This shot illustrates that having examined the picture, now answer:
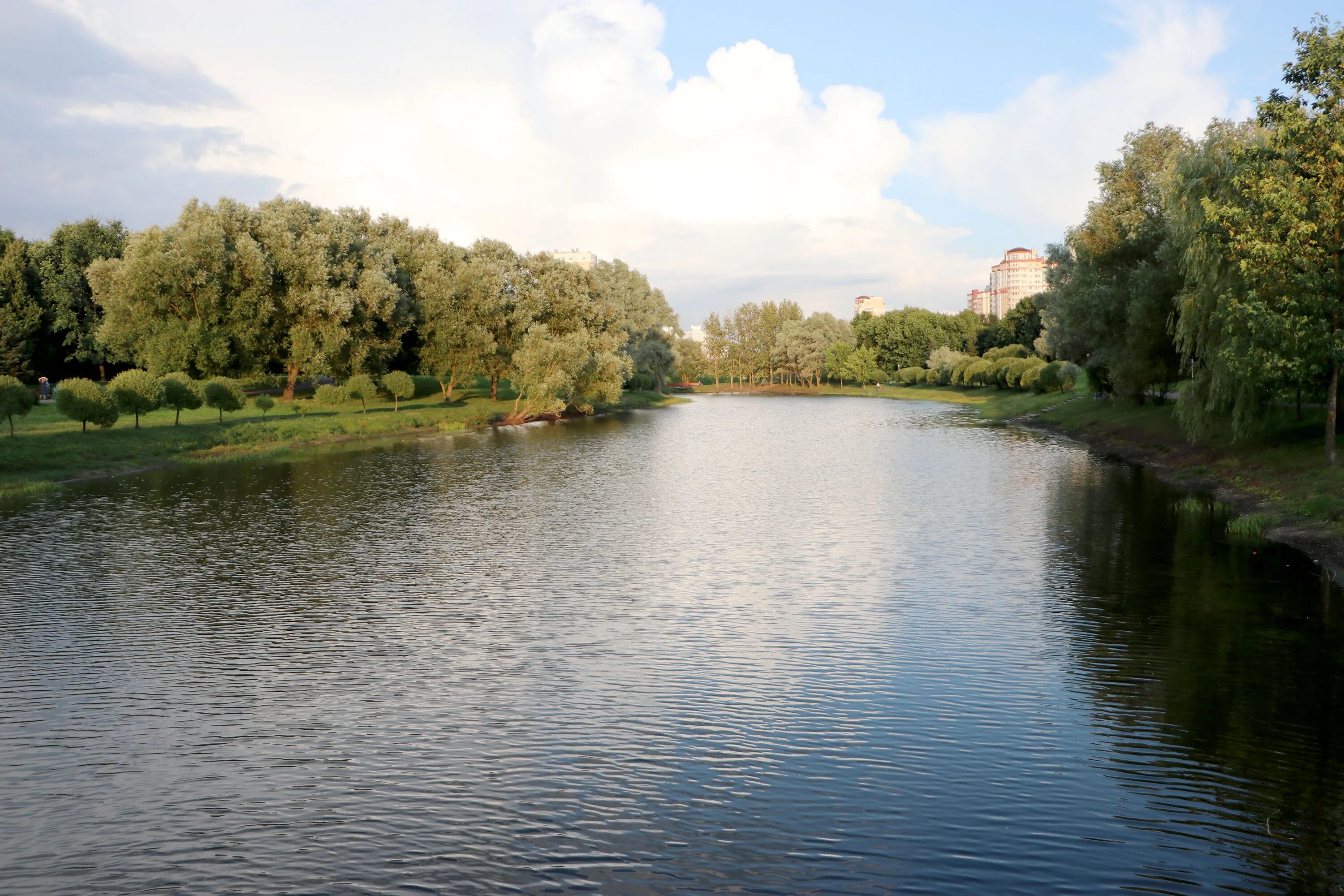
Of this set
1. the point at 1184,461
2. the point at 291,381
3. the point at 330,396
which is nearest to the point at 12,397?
the point at 330,396

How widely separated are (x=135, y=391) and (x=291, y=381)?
2160cm

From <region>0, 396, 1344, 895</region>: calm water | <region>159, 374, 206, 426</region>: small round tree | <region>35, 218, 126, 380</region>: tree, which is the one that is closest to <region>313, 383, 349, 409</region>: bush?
<region>159, 374, 206, 426</region>: small round tree

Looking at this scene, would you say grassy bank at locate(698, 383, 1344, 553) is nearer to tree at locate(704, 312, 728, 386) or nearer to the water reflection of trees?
the water reflection of trees

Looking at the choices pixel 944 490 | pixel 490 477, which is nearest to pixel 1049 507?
pixel 944 490

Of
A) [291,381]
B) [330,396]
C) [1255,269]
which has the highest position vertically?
[1255,269]

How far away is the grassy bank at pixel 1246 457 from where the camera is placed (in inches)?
1112

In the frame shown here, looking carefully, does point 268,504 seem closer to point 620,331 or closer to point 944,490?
point 944,490

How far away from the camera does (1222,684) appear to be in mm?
15414

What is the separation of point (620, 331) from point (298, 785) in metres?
89.0

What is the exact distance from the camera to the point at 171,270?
201 feet

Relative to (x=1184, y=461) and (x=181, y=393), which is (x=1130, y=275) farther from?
(x=181, y=393)

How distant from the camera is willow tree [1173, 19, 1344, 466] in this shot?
2962 cm

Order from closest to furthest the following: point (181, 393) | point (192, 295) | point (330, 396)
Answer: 1. point (181, 393)
2. point (192, 295)
3. point (330, 396)

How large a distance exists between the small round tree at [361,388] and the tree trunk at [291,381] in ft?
12.9
